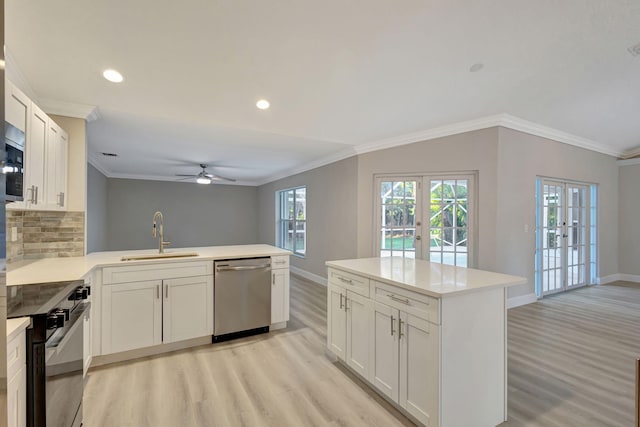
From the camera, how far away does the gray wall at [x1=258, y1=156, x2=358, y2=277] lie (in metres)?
4.98

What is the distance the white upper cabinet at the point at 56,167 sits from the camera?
7.95ft

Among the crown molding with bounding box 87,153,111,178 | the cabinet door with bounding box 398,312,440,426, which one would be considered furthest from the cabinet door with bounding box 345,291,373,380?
the crown molding with bounding box 87,153,111,178

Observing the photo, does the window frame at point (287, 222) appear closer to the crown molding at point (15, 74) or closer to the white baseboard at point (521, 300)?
the white baseboard at point (521, 300)

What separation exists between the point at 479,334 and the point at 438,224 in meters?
2.78

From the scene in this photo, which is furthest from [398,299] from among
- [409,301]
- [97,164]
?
[97,164]

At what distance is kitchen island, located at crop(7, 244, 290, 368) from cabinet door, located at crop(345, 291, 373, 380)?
136cm

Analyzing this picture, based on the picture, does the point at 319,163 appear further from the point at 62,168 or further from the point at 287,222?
the point at 62,168

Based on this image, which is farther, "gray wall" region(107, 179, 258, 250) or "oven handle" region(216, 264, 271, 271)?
"gray wall" region(107, 179, 258, 250)

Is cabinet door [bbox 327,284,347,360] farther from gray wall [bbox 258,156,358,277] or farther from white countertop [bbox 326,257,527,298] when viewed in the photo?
gray wall [bbox 258,156,358,277]

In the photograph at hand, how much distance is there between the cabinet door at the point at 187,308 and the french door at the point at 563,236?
190 inches

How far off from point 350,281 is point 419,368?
0.82 metres

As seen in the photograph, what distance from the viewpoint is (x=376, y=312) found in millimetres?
2086

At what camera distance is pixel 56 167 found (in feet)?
8.44

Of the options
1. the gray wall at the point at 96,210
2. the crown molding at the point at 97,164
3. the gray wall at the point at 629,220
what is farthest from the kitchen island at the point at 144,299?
the gray wall at the point at 629,220
